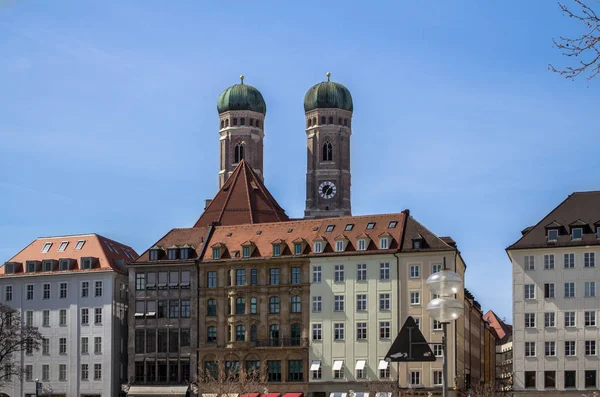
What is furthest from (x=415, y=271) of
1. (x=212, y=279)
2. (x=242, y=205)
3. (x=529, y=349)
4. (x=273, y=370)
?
(x=242, y=205)

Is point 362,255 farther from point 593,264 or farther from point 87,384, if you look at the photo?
point 87,384

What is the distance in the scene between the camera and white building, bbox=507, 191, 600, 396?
93438mm

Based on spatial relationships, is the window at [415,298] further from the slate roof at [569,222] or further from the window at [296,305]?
the window at [296,305]

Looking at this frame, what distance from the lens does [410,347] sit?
81.5ft

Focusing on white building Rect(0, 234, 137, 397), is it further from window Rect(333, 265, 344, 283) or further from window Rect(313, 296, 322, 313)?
window Rect(333, 265, 344, 283)

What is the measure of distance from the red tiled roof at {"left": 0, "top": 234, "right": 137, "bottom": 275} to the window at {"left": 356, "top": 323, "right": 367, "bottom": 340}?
24.3 metres

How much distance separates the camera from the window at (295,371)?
104 meters

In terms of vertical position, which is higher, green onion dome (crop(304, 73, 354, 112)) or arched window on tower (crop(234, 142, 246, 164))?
green onion dome (crop(304, 73, 354, 112))

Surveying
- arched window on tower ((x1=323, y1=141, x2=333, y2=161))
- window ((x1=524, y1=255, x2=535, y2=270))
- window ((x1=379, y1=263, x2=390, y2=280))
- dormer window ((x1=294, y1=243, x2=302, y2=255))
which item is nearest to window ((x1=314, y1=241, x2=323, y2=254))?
dormer window ((x1=294, y1=243, x2=302, y2=255))

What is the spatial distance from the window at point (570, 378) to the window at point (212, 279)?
105ft

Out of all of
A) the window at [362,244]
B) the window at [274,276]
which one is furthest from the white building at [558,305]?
the window at [274,276]

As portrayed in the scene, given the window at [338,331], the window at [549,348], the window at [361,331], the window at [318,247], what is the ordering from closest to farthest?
the window at [549,348]
the window at [361,331]
the window at [338,331]
the window at [318,247]

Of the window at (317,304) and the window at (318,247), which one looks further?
the window at (318,247)

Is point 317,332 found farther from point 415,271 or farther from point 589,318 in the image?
point 589,318
